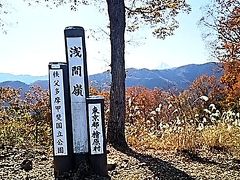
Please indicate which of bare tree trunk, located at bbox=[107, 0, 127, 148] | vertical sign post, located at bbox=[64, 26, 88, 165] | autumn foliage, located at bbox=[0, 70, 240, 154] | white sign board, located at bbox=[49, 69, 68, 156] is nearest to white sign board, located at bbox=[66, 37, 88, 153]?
vertical sign post, located at bbox=[64, 26, 88, 165]

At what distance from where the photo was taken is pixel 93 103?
18.1ft

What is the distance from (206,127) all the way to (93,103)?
13.1ft

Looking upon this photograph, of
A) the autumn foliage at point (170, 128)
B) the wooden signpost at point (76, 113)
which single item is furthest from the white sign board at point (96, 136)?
the autumn foliage at point (170, 128)

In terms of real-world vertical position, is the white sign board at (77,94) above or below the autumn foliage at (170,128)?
above

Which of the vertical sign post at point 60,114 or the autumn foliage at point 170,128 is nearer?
the vertical sign post at point 60,114

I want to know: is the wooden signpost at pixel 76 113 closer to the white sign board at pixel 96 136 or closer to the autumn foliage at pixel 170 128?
the white sign board at pixel 96 136

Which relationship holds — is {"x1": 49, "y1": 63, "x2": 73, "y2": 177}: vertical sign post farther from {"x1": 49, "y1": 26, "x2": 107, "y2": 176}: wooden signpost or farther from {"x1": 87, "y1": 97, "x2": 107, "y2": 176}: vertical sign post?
{"x1": 87, "y1": 97, "x2": 107, "y2": 176}: vertical sign post

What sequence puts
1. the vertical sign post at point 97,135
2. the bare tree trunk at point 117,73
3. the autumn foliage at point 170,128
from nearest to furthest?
the vertical sign post at point 97,135 < the autumn foliage at point 170,128 < the bare tree trunk at point 117,73

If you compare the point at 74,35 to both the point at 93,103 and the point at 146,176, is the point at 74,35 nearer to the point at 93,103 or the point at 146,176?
the point at 93,103

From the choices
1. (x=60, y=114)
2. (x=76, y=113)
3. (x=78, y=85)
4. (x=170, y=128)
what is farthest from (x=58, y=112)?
(x=170, y=128)

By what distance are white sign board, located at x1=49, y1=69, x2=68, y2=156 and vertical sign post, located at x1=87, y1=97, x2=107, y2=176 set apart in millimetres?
312

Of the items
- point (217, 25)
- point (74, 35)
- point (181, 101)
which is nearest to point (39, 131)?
point (181, 101)

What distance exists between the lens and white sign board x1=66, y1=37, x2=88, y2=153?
5562 mm

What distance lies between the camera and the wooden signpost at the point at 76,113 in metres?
5.54
